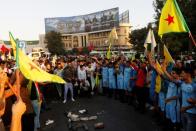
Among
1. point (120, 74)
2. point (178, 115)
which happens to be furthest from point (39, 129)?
point (120, 74)

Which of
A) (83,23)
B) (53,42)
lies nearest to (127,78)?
(53,42)

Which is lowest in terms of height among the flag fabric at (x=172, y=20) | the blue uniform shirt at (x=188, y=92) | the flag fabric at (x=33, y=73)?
the blue uniform shirt at (x=188, y=92)

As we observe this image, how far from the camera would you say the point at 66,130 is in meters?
9.71

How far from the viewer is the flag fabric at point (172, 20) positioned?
9141mm

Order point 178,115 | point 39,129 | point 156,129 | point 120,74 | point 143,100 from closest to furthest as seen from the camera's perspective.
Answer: point 178,115 → point 156,129 → point 39,129 → point 143,100 → point 120,74

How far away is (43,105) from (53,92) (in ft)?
12.0

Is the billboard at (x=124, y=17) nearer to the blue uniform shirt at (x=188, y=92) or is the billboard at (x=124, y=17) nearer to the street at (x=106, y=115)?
the street at (x=106, y=115)

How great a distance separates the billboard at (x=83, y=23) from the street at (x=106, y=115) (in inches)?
4022

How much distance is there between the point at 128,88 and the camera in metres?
14.0

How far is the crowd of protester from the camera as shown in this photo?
6551 millimetres

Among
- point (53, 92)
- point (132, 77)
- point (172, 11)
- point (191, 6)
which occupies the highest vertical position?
point (191, 6)

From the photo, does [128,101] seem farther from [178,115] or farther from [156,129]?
[178,115]

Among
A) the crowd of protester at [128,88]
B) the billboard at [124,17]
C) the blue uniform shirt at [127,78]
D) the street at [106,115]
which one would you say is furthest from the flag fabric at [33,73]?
the billboard at [124,17]

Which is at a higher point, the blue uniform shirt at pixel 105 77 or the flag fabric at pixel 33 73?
the flag fabric at pixel 33 73
